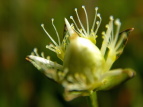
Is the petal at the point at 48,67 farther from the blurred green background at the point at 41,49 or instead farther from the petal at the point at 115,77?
the blurred green background at the point at 41,49

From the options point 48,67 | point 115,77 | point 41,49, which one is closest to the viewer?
point 115,77

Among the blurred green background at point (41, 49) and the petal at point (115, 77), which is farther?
the blurred green background at point (41, 49)

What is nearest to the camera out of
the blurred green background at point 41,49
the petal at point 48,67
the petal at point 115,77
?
the petal at point 115,77

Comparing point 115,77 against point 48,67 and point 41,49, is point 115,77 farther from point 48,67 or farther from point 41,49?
point 41,49

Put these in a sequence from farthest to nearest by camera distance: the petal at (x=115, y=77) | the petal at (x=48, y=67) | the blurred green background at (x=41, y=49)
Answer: the blurred green background at (x=41, y=49)
the petal at (x=48, y=67)
the petal at (x=115, y=77)

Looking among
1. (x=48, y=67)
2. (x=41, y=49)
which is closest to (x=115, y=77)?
(x=48, y=67)

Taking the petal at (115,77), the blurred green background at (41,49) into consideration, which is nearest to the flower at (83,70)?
the petal at (115,77)
